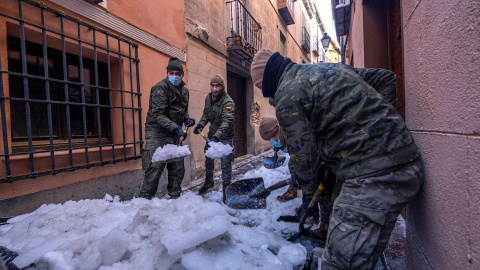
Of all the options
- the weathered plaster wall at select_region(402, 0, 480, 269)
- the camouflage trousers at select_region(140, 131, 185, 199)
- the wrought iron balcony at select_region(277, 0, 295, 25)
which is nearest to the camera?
the weathered plaster wall at select_region(402, 0, 480, 269)

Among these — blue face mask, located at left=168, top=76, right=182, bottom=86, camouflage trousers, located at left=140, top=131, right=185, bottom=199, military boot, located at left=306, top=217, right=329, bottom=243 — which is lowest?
military boot, located at left=306, top=217, right=329, bottom=243

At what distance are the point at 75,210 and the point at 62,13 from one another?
2.13 meters

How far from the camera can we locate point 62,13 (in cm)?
269

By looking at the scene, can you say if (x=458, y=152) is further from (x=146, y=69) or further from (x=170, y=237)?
(x=146, y=69)

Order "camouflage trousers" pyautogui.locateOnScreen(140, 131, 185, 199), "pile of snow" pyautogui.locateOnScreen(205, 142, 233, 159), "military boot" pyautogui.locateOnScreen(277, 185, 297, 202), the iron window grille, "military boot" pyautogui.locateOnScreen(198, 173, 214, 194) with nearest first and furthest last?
the iron window grille
"camouflage trousers" pyautogui.locateOnScreen(140, 131, 185, 199)
"pile of snow" pyautogui.locateOnScreen(205, 142, 233, 159)
"military boot" pyautogui.locateOnScreen(277, 185, 297, 202)
"military boot" pyautogui.locateOnScreen(198, 173, 214, 194)

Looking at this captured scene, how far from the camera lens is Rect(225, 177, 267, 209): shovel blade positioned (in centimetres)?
313

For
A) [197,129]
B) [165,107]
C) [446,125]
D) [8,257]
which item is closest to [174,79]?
[165,107]

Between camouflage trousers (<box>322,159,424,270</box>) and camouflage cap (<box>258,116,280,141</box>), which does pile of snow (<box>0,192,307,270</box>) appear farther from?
camouflage cap (<box>258,116,280,141</box>)

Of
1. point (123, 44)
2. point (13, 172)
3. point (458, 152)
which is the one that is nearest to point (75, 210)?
point (13, 172)

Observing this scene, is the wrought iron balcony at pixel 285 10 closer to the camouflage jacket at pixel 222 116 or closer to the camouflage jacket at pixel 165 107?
the camouflage jacket at pixel 222 116

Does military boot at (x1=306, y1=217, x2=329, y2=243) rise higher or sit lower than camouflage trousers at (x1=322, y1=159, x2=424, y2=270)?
lower

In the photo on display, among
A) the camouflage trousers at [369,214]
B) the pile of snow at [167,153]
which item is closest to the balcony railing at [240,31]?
the pile of snow at [167,153]

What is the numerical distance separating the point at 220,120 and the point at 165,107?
3.13 ft

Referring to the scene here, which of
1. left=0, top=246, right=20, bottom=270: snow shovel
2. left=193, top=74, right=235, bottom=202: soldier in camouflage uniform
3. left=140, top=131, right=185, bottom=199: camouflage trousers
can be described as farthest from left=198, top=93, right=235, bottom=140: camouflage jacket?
left=0, top=246, right=20, bottom=270: snow shovel
